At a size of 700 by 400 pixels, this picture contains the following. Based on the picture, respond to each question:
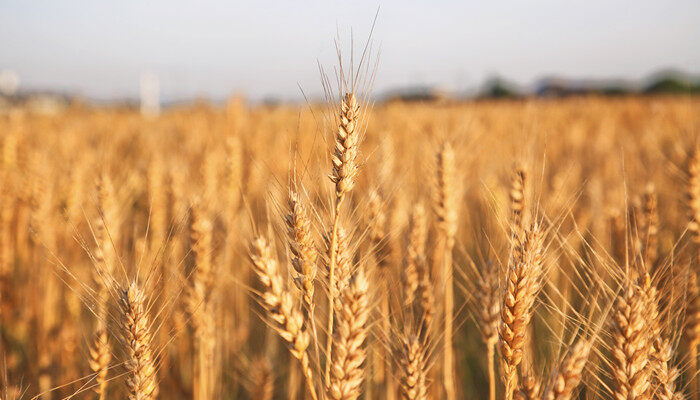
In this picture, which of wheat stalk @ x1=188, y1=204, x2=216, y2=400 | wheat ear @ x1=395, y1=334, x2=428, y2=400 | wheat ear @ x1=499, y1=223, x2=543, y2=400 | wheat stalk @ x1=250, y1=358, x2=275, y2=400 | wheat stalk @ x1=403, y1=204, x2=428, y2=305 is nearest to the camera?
wheat ear @ x1=499, y1=223, x2=543, y2=400

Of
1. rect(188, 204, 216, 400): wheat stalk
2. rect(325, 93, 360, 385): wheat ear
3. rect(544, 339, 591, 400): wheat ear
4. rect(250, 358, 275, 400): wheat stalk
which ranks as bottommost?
rect(250, 358, 275, 400): wheat stalk

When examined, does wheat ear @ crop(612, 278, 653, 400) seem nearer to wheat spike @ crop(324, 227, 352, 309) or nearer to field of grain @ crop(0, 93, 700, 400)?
field of grain @ crop(0, 93, 700, 400)

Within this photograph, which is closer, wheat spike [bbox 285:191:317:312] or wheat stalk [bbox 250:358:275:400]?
wheat spike [bbox 285:191:317:312]

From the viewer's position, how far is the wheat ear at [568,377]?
89cm

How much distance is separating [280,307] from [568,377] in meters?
0.60

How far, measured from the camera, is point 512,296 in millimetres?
1004

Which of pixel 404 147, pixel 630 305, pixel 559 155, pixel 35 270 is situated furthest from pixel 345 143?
pixel 559 155

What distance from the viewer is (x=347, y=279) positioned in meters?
1.07

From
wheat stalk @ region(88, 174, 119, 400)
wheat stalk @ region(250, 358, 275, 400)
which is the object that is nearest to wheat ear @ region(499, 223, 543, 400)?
wheat stalk @ region(88, 174, 119, 400)

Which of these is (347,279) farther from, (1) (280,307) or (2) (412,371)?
(2) (412,371)

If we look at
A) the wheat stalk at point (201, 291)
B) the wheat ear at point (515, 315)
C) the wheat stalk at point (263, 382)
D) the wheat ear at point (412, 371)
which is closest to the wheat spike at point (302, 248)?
the wheat ear at point (412, 371)

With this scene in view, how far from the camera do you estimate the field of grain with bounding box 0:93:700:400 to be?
1.01 meters

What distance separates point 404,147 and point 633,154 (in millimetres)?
2400

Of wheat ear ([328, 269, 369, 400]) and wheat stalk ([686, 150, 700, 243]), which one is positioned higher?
wheat stalk ([686, 150, 700, 243])
